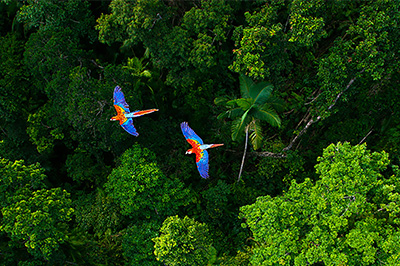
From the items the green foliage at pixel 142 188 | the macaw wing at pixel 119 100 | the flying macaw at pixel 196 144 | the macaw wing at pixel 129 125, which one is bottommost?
the green foliage at pixel 142 188

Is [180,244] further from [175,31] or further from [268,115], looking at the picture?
[175,31]

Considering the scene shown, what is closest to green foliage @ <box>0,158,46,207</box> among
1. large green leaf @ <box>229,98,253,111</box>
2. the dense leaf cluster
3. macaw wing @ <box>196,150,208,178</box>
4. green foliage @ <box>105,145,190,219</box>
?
the dense leaf cluster

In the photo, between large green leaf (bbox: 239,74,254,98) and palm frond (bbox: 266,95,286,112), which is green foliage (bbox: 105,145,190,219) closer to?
large green leaf (bbox: 239,74,254,98)

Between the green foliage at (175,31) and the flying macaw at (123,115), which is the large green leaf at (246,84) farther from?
the flying macaw at (123,115)

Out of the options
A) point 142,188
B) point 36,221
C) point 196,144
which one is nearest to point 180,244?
point 142,188

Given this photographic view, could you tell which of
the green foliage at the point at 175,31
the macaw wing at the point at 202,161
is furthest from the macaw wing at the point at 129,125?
the green foliage at the point at 175,31

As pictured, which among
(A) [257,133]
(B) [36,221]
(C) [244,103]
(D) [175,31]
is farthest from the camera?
(D) [175,31]

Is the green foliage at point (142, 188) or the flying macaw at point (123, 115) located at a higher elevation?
the flying macaw at point (123, 115)
